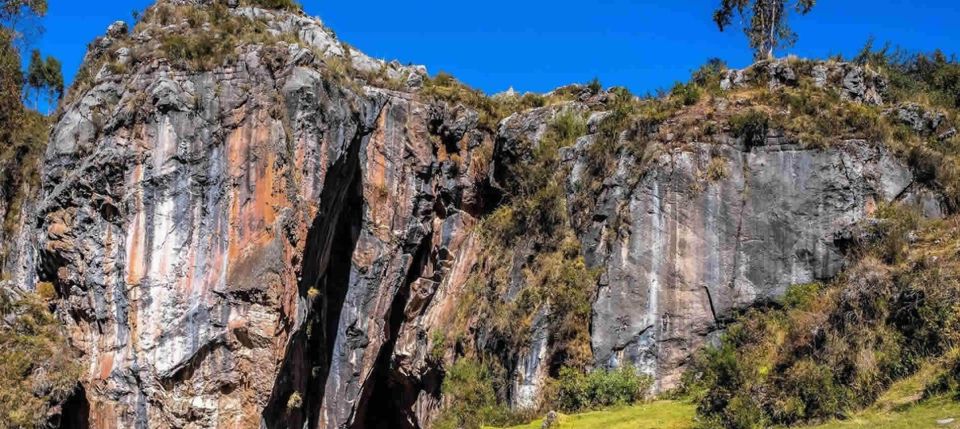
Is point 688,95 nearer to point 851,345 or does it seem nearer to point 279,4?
point 851,345

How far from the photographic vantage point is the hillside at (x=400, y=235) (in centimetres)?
2459

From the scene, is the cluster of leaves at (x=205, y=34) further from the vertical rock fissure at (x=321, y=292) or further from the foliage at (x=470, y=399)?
the foliage at (x=470, y=399)

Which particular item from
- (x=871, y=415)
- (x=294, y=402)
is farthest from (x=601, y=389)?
(x=294, y=402)

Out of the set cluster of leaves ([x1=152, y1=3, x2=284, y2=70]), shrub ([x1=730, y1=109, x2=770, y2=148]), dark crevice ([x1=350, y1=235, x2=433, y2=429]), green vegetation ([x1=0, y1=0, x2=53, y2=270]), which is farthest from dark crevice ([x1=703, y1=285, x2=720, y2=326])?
green vegetation ([x1=0, y1=0, x2=53, y2=270])

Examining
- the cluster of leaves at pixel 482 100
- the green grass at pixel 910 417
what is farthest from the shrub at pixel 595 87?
the green grass at pixel 910 417

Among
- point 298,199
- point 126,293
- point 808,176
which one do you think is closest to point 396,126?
point 298,199

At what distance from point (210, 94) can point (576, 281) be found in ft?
42.2

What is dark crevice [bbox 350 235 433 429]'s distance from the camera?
1220 inches

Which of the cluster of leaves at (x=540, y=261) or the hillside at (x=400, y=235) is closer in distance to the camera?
the hillside at (x=400, y=235)

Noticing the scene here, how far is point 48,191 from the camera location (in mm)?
27859

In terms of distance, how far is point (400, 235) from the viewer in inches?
1211

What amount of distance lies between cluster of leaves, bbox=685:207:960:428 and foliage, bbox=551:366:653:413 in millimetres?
1624

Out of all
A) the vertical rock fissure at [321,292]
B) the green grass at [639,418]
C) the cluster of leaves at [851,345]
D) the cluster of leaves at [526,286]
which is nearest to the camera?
the cluster of leaves at [851,345]

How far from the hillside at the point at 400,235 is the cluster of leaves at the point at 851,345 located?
9.1 inches
